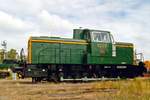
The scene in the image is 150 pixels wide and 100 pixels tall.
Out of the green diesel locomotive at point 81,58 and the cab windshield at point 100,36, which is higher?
the cab windshield at point 100,36

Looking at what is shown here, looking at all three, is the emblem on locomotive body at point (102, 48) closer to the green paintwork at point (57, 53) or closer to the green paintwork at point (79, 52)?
the green paintwork at point (79, 52)

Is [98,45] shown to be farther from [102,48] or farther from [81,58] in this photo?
[81,58]

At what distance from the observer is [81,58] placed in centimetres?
2359

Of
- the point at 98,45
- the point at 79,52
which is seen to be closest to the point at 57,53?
the point at 79,52

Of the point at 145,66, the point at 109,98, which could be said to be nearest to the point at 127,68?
the point at 145,66

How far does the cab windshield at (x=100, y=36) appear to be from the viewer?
23.8 metres

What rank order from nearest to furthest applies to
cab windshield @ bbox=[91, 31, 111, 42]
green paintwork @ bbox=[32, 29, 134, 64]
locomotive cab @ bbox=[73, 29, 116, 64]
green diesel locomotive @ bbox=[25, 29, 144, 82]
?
green diesel locomotive @ bbox=[25, 29, 144, 82]
green paintwork @ bbox=[32, 29, 134, 64]
locomotive cab @ bbox=[73, 29, 116, 64]
cab windshield @ bbox=[91, 31, 111, 42]

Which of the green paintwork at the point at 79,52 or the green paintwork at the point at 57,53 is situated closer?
the green paintwork at the point at 57,53

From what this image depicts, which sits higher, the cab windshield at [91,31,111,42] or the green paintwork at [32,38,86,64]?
the cab windshield at [91,31,111,42]

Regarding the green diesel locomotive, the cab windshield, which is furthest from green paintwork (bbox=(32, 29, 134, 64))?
the cab windshield

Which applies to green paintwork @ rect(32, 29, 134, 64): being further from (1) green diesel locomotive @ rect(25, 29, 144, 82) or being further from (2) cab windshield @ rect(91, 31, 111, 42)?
(2) cab windshield @ rect(91, 31, 111, 42)

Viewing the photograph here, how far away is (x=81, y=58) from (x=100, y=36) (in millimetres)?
2073

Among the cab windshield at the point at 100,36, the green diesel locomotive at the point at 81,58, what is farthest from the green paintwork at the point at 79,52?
the cab windshield at the point at 100,36

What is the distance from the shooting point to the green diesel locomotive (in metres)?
22.1
